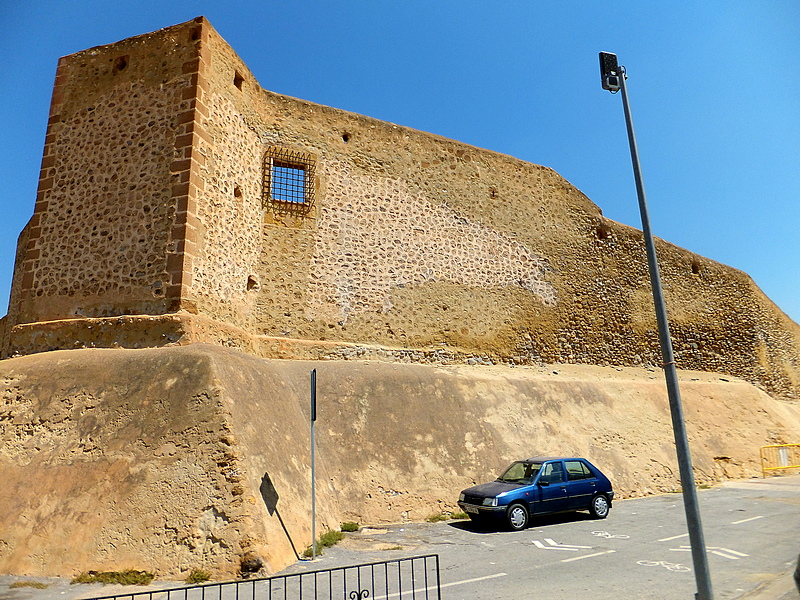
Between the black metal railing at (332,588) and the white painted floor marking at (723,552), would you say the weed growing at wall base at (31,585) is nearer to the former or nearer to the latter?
the black metal railing at (332,588)

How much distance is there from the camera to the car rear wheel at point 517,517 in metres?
9.91

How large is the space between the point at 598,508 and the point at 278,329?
774 cm

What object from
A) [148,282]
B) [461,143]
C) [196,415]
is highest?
[461,143]

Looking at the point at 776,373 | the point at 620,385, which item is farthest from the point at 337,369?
the point at 776,373

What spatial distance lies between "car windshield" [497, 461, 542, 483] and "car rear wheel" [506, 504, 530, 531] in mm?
636

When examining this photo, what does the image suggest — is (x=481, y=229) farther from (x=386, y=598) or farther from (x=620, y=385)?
(x=386, y=598)

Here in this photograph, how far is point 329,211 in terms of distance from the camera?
14.2 metres

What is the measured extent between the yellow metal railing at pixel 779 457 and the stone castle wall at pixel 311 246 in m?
3.32

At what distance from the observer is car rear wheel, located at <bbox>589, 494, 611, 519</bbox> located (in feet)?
36.1

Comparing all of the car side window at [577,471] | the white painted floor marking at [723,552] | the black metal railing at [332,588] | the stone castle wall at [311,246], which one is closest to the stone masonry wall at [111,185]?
the stone castle wall at [311,246]

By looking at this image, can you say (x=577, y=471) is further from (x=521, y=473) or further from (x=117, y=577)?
(x=117, y=577)

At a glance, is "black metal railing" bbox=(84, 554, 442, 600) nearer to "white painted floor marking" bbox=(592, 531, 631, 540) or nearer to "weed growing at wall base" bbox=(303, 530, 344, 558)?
"weed growing at wall base" bbox=(303, 530, 344, 558)

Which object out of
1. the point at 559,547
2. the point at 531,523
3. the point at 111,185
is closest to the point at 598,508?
the point at 531,523

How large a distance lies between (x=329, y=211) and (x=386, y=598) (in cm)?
999
